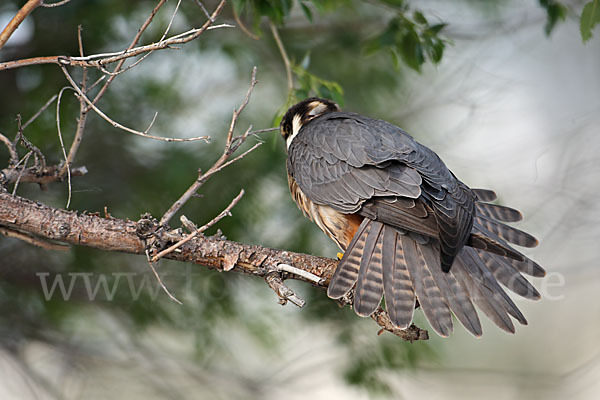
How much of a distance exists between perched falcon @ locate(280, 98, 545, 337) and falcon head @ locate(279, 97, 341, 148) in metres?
0.24

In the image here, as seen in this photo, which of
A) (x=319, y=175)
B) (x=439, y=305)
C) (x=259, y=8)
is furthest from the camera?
(x=259, y=8)

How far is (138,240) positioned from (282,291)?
550mm

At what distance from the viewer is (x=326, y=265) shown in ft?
7.55

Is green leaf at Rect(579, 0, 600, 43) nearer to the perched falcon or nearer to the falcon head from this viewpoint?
the perched falcon

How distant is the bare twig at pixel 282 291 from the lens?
2.00 metres

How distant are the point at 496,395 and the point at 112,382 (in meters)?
2.65

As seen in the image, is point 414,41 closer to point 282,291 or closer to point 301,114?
point 301,114

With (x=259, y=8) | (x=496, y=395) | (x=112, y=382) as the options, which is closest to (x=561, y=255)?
(x=496, y=395)

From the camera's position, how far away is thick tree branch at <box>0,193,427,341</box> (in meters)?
2.13

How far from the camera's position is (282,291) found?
2076 mm

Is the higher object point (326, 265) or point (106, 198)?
point (106, 198)

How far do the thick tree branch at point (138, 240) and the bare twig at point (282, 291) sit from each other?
13 millimetres

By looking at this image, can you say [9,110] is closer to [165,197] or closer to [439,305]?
[165,197]

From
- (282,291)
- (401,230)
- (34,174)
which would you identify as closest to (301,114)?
(401,230)
